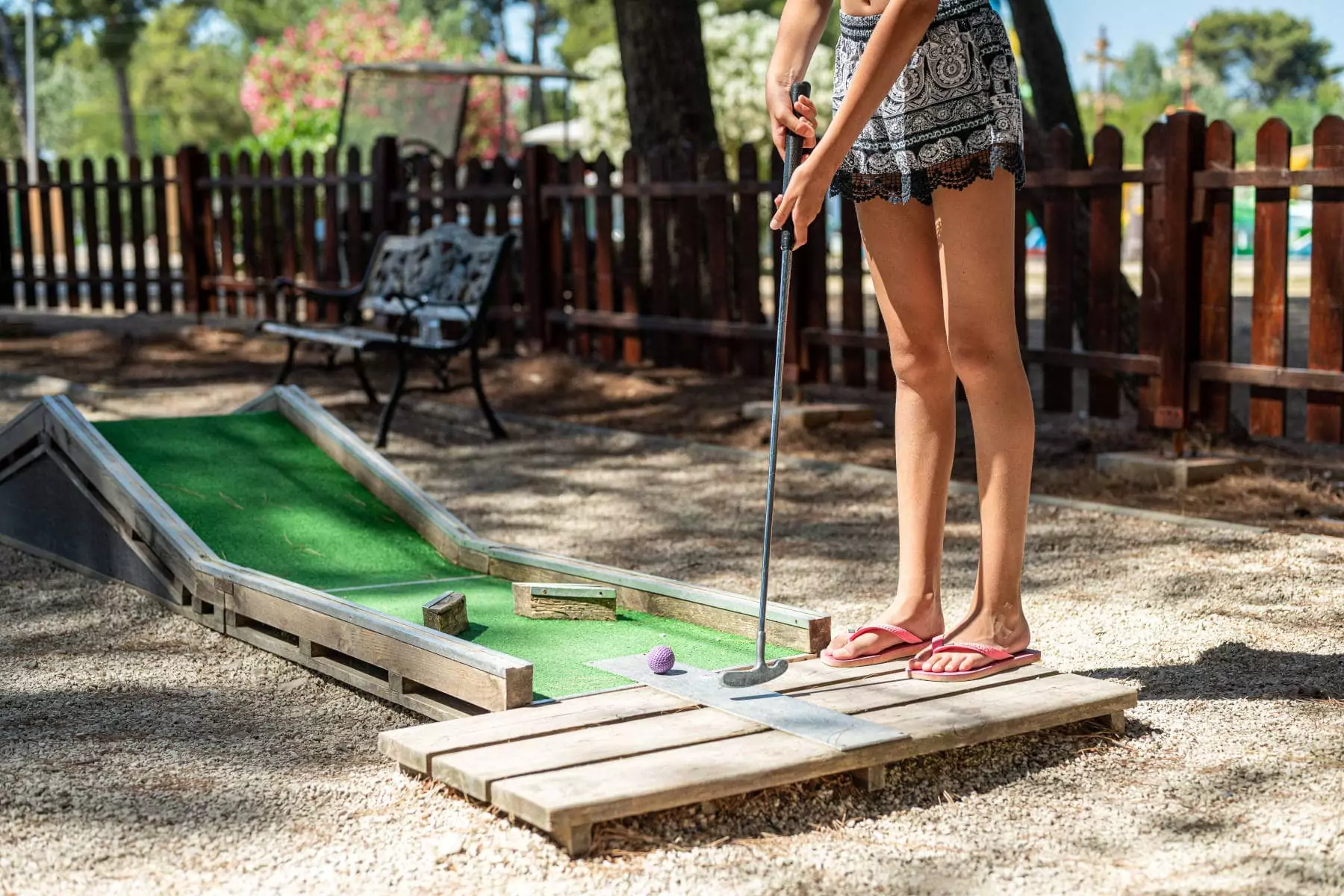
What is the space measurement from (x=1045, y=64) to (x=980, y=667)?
674cm

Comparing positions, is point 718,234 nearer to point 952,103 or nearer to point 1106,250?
point 1106,250

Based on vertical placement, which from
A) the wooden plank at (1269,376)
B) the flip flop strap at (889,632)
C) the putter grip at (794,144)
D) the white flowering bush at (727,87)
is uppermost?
the white flowering bush at (727,87)

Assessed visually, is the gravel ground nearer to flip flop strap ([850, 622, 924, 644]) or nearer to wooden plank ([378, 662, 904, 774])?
wooden plank ([378, 662, 904, 774])

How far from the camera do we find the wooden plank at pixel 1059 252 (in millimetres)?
7422

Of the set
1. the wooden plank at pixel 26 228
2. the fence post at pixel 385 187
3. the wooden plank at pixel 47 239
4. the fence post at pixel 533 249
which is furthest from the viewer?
the wooden plank at pixel 26 228

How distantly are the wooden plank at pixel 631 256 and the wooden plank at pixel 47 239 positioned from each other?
24.0 feet

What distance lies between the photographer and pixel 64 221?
15.1 m

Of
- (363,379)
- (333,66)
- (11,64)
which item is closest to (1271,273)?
(363,379)

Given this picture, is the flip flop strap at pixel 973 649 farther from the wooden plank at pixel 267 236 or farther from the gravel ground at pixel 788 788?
the wooden plank at pixel 267 236

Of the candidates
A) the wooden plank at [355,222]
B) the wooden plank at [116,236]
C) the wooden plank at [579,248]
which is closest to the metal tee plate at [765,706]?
the wooden plank at [579,248]

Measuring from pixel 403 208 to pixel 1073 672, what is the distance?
9.16 metres

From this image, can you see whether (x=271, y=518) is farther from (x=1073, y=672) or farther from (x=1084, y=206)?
(x=1084, y=206)

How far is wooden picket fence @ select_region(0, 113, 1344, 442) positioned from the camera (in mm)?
6664

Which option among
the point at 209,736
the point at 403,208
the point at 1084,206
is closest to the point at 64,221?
the point at 403,208
